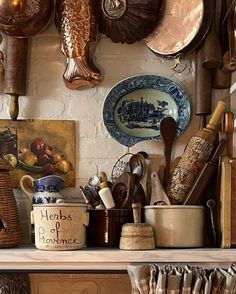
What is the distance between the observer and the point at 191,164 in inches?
52.2

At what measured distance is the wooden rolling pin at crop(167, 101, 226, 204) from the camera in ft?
4.34

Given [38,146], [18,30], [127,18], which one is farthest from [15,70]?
[127,18]

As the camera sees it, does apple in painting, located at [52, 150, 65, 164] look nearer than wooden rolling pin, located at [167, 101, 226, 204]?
No

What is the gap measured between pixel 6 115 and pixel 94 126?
0.23 metres

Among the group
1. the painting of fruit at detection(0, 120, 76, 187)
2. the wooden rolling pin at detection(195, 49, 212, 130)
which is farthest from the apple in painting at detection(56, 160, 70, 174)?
the wooden rolling pin at detection(195, 49, 212, 130)

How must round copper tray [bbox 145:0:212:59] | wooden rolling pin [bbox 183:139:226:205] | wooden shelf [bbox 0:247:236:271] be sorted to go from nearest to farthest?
wooden shelf [bbox 0:247:236:271], wooden rolling pin [bbox 183:139:226:205], round copper tray [bbox 145:0:212:59]

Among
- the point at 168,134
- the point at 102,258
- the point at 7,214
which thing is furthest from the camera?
the point at 168,134

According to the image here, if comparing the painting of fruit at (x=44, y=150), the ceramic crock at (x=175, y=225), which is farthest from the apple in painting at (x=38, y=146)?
the ceramic crock at (x=175, y=225)

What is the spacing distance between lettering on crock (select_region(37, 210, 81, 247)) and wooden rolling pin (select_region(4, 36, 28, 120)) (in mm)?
330

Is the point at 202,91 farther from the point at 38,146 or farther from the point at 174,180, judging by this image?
the point at 38,146

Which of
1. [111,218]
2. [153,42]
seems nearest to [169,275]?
[111,218]

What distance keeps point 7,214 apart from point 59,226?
0.15m

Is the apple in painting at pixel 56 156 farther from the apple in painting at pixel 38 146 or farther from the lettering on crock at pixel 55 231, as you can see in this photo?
the lettering on crock at pixel 55 231

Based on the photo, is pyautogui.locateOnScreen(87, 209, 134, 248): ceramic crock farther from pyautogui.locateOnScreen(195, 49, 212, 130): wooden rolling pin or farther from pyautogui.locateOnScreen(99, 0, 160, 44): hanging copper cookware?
pyautogui.locateOnScreen(99, 0, 160, 44): hanging copper cookware
